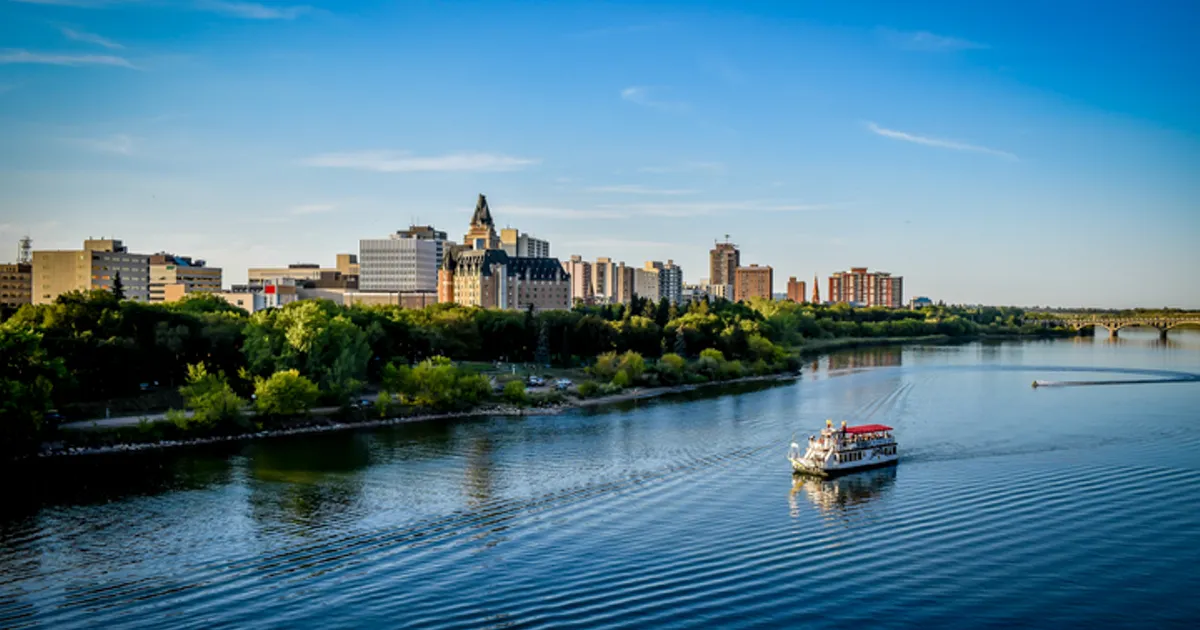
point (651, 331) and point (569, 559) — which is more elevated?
point (651, 331)

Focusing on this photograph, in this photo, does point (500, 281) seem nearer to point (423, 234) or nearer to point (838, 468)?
point (423, 234)

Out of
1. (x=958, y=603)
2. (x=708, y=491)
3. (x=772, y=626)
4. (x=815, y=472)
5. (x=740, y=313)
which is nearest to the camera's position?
(x=772, y=626)

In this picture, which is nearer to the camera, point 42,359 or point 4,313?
point 42,359

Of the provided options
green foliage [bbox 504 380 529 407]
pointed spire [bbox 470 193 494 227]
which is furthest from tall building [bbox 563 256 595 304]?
green foliage [bbox 504 380 529 407]

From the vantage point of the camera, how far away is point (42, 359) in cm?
3600

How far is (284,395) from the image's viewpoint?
135ft

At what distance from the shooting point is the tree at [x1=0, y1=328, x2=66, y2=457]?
32406 millimetres

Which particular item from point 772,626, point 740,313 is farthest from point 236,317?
point 740,313

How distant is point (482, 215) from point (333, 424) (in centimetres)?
8862

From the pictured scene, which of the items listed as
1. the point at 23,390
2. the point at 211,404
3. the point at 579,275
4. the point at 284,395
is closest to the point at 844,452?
the point at 284,395

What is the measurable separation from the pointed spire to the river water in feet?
290

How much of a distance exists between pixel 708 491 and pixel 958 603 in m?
10.3

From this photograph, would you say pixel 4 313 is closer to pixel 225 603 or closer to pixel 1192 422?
pixel 225 603

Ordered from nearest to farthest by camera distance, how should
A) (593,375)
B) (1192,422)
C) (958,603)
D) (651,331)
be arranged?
(958,603)
(1192,422)
(593,375)
(651,331)
